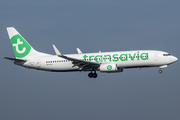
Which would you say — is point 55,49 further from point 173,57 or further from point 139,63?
point 173,57

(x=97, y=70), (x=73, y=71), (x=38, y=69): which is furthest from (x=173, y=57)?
(x=38, y=69)

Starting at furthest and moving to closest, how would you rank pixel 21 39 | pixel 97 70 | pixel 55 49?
pixel 21 39 → pixel 97 70 → pixel 55 49

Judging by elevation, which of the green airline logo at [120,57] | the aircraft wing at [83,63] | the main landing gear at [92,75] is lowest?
the main landing gear at [92,75]

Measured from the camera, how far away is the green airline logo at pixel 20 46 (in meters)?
67.6

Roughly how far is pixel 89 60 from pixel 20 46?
14.4m

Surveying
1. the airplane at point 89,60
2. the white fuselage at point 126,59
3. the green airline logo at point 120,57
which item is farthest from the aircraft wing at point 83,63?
the green airline logo at point 120,57

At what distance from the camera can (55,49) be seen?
59.5 meters

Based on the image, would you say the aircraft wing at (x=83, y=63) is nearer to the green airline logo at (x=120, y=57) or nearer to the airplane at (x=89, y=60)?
the airplane at (x=89, y=60)

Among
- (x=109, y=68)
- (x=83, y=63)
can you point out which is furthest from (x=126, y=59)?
(x=83, y=63)

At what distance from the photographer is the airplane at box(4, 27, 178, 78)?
2377 inches

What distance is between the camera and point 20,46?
224ft

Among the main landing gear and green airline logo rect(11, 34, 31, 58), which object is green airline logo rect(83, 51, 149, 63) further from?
green airline logo rect(11, 34, 31, 58)

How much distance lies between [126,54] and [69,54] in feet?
36.1

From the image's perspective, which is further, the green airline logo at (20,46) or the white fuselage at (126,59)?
the green airline logo at (20,46)
